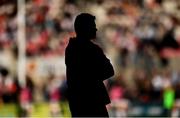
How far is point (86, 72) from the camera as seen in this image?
4.80 m

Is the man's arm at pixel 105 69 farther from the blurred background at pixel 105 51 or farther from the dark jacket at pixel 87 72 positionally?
the blurred background at pixel 105 51

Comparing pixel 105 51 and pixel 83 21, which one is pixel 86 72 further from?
pixel 105 51

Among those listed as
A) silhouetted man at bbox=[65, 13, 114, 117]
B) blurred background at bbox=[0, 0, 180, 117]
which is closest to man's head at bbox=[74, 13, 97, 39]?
silhouetted man at bbox=[65, 13, 114, 117]

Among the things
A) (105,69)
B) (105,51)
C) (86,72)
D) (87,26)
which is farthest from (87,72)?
(105,51)

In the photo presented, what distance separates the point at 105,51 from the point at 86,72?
1363 centimetres

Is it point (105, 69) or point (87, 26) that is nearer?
point (105, 69)


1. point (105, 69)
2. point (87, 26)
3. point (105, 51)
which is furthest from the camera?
point (105, 51)

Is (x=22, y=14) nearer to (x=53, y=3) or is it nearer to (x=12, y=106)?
(x=53, y=3)

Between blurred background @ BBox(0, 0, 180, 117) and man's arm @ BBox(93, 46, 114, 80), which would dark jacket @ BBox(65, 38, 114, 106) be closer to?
man's arm @ BBox(93, 46, 114, 80)

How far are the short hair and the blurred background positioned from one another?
455 inches

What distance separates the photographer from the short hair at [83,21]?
4844 millimetres

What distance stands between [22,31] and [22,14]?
1.88ft

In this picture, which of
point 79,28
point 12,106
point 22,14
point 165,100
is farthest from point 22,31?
point 79,28

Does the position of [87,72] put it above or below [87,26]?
below
